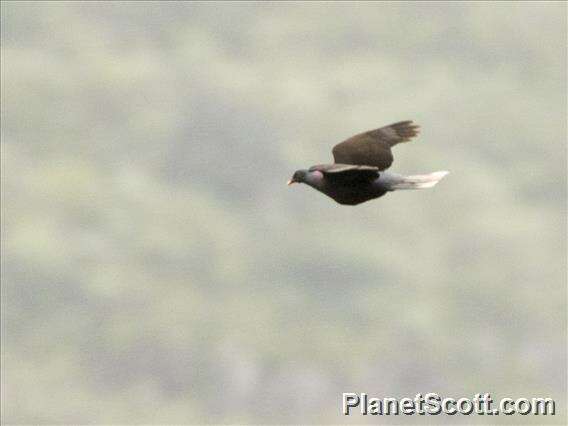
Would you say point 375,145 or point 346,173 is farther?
point 375,145

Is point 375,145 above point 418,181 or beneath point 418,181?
above

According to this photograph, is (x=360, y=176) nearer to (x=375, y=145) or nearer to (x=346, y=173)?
(x=346, y=173)

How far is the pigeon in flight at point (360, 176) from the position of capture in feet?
157

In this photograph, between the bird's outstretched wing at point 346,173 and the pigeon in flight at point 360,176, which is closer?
the bird's outstretched wing at point 346,173

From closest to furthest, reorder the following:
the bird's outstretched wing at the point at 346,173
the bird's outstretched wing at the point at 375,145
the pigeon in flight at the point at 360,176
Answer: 1. the bird's outstretched wing at the point at 346,173
2. the pigeon in flight at the point at 360,176
3. the bird's outstretched wing at the point at 375,145

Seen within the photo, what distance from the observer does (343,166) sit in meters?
47.3

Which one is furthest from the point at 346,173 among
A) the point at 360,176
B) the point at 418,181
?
the point at 418,181

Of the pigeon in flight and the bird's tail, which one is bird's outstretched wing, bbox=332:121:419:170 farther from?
the bird's tail

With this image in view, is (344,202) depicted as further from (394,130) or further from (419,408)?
(419,408)

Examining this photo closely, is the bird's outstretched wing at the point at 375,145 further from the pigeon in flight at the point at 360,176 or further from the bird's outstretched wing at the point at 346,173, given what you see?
the bird's outstretched wing at the point at 346,173

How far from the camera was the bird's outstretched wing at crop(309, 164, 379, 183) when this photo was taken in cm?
4731

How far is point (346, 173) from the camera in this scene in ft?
157

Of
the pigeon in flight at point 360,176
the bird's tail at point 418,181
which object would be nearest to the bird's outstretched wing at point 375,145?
the pigeon in flight at point 360,176

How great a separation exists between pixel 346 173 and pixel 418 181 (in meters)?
1.94
